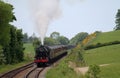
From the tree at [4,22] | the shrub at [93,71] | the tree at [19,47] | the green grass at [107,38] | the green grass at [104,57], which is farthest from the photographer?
the green grass at [107,38]

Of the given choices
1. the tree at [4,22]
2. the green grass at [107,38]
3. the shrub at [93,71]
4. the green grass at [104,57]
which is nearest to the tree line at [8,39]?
the tree at [4,22]

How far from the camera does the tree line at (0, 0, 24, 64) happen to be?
53.0 metres

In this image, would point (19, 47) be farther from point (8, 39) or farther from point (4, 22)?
point (4, 22)

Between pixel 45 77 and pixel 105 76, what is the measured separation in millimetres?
10109

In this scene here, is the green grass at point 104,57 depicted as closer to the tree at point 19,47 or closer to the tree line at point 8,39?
the tree line at point 8,39

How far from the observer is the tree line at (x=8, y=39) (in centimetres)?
5303

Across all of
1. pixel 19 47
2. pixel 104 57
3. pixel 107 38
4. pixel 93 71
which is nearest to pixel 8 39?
pixel 19 47

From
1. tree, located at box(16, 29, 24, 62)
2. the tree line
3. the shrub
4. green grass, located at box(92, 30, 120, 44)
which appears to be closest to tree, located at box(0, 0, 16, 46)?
the tree line

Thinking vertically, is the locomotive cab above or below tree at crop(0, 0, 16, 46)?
below

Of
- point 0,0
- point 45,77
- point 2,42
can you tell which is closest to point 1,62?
point 2,42

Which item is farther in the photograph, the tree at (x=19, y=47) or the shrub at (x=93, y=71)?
the tree at (x=19, y=47)

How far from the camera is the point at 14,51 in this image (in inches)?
2365

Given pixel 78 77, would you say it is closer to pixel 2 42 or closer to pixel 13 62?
pixel 2 42

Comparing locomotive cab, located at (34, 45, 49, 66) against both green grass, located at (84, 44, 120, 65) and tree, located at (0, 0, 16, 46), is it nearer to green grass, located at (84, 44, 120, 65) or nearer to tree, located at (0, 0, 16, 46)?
green grass, located at (84, 44, 120, 65)
